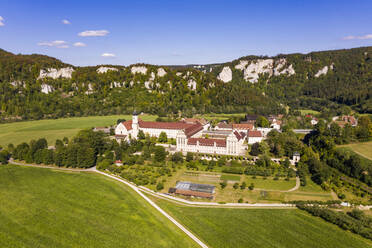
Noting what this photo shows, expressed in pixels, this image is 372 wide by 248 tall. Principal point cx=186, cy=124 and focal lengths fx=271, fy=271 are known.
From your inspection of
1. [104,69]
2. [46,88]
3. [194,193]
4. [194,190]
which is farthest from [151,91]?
[194,193]

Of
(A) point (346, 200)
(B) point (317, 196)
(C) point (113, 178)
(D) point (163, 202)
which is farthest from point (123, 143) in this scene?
(A) point (346, 200)

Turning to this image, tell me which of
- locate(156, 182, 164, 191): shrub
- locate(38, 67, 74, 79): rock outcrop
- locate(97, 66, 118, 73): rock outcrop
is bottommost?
locate(156, 182, 164, 191): shrub

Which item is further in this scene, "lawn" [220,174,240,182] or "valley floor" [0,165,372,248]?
"lawn" [220,174,240,182]

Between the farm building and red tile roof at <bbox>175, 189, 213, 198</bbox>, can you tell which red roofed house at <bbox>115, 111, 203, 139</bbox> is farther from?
red tile roof at <bbox>175, 189, 213, 198</bbox>

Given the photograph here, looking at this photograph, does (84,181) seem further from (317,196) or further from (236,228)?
(317,196)

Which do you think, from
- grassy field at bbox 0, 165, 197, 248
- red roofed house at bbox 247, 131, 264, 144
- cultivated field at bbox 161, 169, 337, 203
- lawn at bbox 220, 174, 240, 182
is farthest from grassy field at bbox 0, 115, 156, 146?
red roofed house at bbox 247, 131, 264, 144

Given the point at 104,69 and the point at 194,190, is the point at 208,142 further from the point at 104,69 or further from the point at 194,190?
the point at 104,69

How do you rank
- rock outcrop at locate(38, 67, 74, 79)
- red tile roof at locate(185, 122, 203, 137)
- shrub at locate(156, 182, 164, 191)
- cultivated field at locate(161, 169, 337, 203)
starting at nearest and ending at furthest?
cultivated field at locate(161, 169, 337, 203), shrub at locate(156, 182, 164, 191), red tile roof at locate(185, 122, 203, 137), rock outcrop at locate(38, 67, 74, 79)
